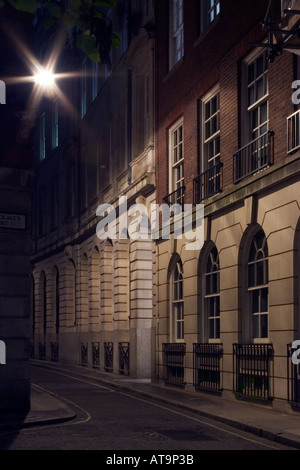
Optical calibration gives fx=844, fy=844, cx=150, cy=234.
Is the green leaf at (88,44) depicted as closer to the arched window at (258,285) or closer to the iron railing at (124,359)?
the arched window at (258,285)

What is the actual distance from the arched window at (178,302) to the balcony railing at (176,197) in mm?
1779

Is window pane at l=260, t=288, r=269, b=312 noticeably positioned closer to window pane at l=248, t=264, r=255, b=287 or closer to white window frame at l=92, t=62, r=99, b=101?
window pane at l=248, t=264, r=255, b=287

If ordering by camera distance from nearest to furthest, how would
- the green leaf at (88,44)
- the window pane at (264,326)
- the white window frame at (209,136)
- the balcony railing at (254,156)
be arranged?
the green leaf at (88,44), the balcony railing at (254,156), the window pane at (264,326), the white window frame at (209,136)

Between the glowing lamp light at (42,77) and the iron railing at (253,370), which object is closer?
the glowing lamp light at (42,77)

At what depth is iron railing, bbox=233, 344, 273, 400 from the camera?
1814 cm

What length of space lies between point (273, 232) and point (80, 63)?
2419cm

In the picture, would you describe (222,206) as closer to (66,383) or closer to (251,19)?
(251,19)

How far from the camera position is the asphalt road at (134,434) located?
11.9 m

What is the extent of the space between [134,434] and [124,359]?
17.5 meters

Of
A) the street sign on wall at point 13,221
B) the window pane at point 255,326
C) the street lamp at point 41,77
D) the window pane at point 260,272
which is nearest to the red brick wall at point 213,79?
the window pane at point 260,272

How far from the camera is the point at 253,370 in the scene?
18.9 meters

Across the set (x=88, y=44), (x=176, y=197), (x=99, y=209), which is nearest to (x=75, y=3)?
(x=88, y=44)

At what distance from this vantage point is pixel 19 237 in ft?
54.4

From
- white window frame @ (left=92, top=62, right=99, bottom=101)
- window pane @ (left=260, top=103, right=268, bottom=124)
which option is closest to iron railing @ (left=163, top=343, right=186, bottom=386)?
window pane @ (left=260, top=103, right=268, bottom=124)
